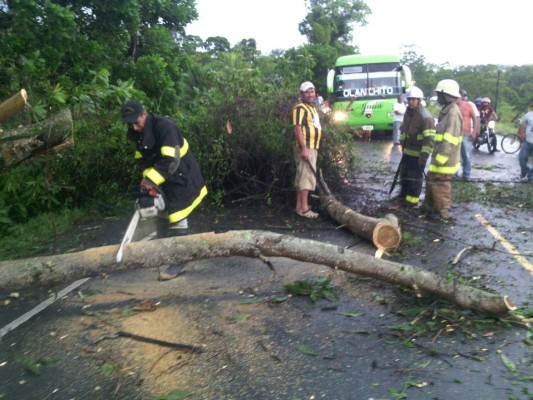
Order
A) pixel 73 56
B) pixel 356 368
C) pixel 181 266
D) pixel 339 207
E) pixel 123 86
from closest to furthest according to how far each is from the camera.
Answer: pixel 356 368, pixel 181 266, pixel 339 207, pixel 123 86, pixel 73 56

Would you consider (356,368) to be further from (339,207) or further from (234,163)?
(234,163)

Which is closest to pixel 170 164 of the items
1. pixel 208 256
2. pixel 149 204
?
pixel 149 204

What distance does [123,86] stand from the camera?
387 inches

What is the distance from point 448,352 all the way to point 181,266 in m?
2.84

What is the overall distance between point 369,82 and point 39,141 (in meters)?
15.4

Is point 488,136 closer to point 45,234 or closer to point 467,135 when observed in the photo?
point 467,135

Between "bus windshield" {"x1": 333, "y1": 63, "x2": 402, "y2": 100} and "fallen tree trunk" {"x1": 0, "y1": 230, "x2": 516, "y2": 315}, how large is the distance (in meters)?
14.6

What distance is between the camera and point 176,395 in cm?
343

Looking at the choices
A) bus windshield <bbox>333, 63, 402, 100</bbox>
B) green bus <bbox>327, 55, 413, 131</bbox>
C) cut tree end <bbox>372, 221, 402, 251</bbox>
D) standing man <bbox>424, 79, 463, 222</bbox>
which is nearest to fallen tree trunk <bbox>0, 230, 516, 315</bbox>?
cut tree end <bbox>372, 221, 402, 251</bbox>

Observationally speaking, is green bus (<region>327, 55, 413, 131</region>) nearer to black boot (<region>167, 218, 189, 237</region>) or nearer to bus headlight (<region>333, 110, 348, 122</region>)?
bus headlight (<region>333, 110, 348, 122</region>)

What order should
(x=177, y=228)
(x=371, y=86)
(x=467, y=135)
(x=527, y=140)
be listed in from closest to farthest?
(x=177, y=228), (x=527, y=140), (x=467, y=135), (x=371, y=86)

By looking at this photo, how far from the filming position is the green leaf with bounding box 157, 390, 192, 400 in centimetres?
340

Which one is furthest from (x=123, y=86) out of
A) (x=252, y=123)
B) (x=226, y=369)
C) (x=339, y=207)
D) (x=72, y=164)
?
(x=226, y=369)

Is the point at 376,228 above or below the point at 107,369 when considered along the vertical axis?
above
